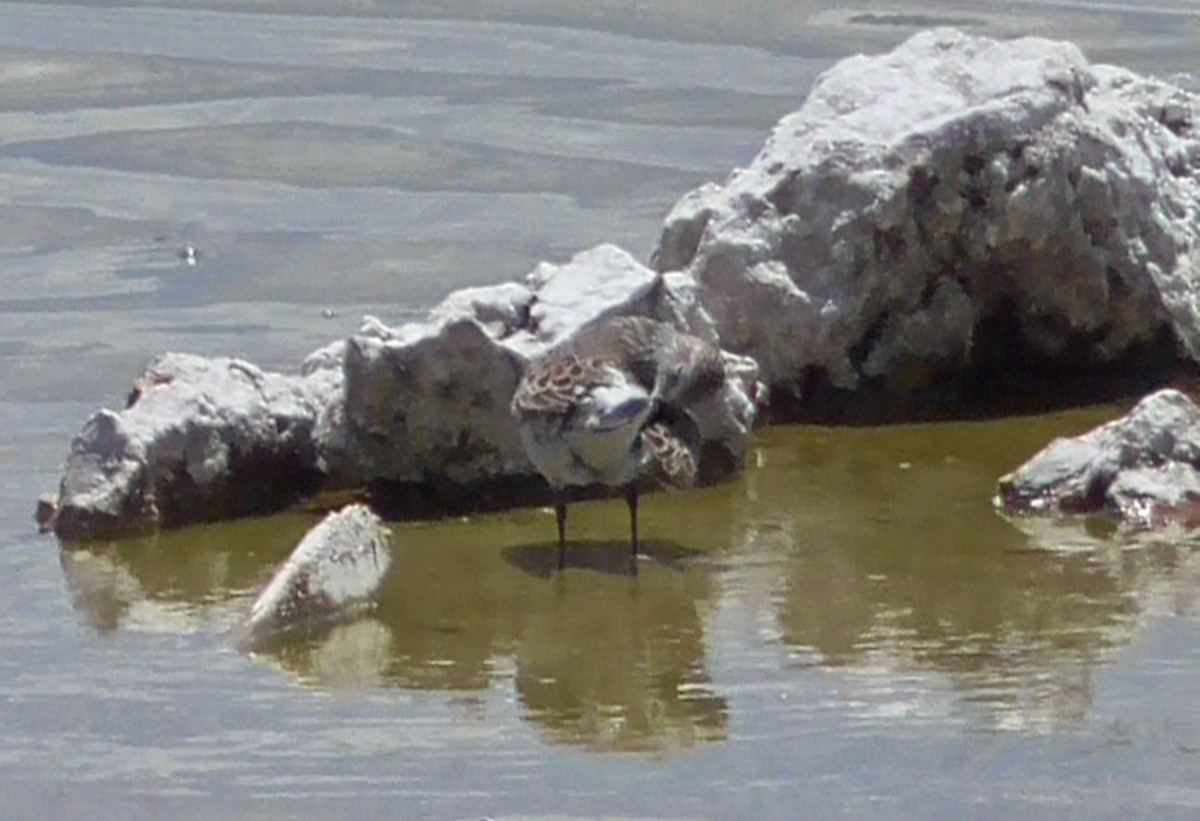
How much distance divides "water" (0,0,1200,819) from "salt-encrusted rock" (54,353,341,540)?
0.37 ft

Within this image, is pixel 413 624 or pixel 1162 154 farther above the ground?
pixel 1162 154

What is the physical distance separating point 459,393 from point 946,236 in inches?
64.4

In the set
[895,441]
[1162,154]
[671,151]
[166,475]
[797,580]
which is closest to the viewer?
[797,580]

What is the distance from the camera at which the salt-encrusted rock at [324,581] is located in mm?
6316

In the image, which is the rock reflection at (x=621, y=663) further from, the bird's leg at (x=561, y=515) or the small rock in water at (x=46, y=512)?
the small rock in water at (x=46, y=512)

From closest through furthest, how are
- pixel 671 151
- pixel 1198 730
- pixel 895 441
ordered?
pixel 1198 730, pixel 895 441, pixel 671 151

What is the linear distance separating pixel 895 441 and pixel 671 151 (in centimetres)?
391

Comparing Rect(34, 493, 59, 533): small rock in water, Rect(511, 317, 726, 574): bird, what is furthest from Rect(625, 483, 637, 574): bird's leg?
Rect(34, 493, 59, 533): small rock in water

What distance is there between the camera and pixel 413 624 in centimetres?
645

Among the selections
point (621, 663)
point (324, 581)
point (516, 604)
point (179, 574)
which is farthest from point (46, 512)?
point (621, 663)

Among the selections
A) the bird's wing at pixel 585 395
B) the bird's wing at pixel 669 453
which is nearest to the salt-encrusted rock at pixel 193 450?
the bird's wing at pixel 585 395

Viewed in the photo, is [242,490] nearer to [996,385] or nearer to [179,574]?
[179,574]

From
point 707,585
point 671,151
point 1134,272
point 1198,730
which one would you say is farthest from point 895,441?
point 671,151

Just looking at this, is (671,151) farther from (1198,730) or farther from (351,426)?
(1198,730)
